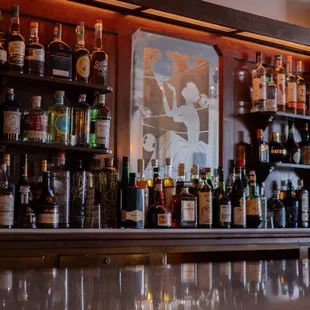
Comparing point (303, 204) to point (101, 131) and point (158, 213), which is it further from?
point (101, 131)

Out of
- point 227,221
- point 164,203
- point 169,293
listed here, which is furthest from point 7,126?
point 169,293

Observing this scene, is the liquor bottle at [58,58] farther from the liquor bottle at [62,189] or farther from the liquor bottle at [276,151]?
the liquor bottle at [276,151]

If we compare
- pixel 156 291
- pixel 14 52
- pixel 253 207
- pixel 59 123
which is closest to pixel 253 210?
pixel 253 207

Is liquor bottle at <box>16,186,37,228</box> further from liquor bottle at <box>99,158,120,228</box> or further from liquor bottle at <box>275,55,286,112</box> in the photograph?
liquor bottle at <box>275,55,286,112</box>

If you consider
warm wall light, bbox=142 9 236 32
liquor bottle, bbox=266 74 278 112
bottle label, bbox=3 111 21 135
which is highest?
warm wall light, bbox=142 9 236 32

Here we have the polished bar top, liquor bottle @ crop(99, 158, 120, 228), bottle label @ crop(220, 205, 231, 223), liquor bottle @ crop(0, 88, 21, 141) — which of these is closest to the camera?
the polished bar top

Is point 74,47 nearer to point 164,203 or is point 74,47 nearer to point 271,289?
point 164,203

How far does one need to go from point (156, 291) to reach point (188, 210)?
250cm

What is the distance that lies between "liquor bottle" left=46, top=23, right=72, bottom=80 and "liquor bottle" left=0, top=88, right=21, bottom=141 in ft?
0.75

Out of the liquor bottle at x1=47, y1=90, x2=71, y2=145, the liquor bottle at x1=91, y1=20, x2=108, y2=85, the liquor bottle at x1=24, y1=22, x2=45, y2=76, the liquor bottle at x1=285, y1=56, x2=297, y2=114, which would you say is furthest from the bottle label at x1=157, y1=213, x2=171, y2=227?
the liquor bottle at x1=285, y1=56, x2=297, y2=114

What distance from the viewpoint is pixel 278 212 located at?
3646 mm

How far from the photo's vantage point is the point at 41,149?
2.88 meters

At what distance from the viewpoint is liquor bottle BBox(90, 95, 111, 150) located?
292cm

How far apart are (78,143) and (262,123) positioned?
136 centimetres
